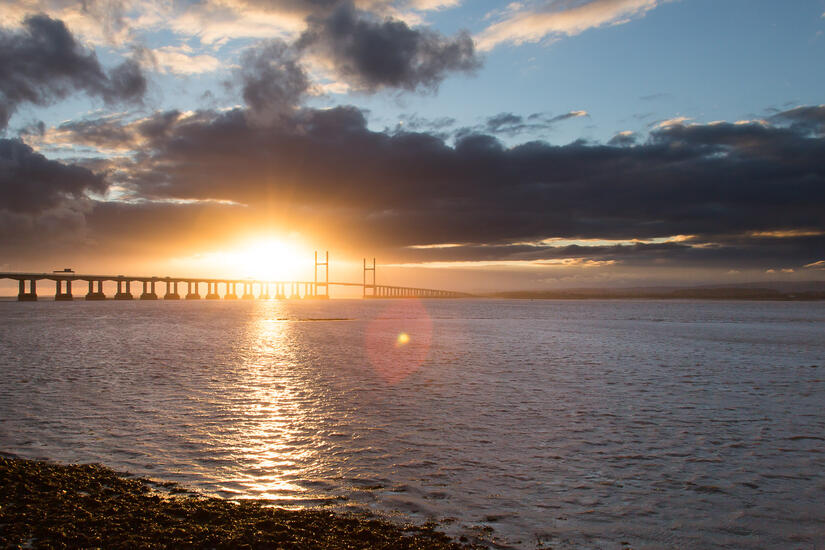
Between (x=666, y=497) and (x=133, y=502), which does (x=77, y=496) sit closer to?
(x=133, y=502)

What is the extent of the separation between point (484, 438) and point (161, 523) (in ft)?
20.6

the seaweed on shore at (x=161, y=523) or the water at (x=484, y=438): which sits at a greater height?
the seaweed on shore at (x=161, y=523)

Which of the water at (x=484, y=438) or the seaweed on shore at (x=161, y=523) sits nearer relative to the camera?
the seaweed on shore at (x=161, y=523)

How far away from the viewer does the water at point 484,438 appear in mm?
7055

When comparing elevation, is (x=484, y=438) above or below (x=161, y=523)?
below

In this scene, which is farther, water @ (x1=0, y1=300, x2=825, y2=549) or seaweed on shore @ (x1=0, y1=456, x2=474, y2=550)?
water @ (x1=0, y1=300, x2=825, y2=549)

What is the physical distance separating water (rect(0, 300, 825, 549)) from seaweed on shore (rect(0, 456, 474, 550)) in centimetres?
59

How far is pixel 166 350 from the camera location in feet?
98.4

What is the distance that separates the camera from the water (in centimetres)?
705

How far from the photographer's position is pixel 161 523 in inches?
250

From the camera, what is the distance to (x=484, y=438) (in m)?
10.9

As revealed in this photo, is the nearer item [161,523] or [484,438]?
[161,523]

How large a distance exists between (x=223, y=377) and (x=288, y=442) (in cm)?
1005

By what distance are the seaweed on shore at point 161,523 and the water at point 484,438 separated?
594 mm
